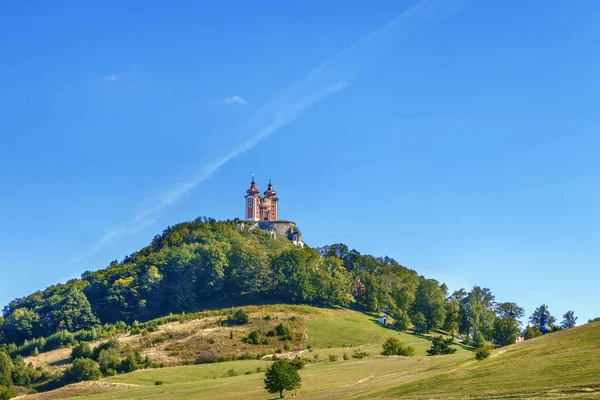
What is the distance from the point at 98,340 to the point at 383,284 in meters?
62.3

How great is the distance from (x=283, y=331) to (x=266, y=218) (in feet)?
270

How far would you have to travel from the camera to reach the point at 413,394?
45.0 meters

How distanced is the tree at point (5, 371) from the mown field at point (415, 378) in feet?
53.0

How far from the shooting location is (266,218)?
195 m

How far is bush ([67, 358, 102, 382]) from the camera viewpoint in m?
93.1

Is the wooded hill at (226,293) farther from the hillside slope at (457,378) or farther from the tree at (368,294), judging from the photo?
the hillside slope at (457,378)

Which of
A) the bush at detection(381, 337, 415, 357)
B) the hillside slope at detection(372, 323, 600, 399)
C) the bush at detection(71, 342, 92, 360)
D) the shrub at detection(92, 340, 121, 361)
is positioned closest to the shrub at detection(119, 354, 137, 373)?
the shrub at detection(92, 340, 121, 361)

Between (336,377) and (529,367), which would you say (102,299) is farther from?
(529,367)

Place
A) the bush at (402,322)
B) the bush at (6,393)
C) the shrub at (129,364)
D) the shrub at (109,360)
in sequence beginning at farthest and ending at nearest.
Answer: the bush at (402,322) < the shrub at (109,360) < the shrub at (129,364) < the bush at (6,393)

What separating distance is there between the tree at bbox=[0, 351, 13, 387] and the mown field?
16.1 meters

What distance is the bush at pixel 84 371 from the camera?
3664 inches

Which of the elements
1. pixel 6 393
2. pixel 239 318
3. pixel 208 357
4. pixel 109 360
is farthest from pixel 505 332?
pixel 6 393

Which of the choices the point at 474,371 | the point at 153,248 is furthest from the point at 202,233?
the point at 474,371

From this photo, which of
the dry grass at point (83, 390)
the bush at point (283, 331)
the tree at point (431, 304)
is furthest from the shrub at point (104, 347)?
the tree at point (431, 304)
